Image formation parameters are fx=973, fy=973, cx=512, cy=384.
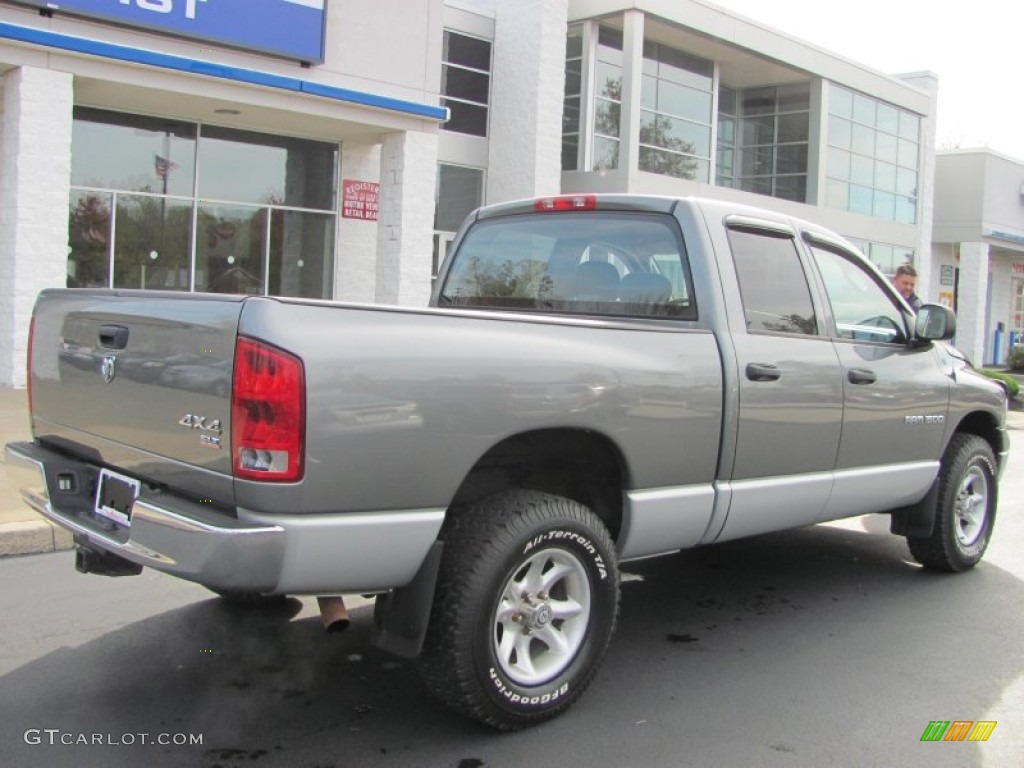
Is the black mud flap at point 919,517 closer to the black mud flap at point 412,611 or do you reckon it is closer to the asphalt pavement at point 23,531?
the black mud flap at point 412,611

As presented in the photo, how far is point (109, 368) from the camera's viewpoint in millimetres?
3408

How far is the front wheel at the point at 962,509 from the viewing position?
18.2 ft

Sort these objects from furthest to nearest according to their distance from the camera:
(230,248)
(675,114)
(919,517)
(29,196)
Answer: (675,114)
(230,248)
(29,196)
(919,517)

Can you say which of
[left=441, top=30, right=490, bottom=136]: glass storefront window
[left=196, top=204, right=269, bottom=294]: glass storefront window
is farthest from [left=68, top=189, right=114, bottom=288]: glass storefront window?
[left=441, top=30, right=490, bottom=136]: glass storefront window

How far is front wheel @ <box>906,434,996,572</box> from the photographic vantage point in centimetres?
554

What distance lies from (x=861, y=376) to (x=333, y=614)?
2828mm

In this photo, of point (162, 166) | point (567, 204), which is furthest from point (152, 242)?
point (567, 204)

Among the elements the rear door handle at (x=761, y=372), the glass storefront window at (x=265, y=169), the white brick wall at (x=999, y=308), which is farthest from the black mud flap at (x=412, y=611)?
the white brick wall at (x=999, y=308)

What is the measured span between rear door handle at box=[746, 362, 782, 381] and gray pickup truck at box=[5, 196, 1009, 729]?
0.08 ft

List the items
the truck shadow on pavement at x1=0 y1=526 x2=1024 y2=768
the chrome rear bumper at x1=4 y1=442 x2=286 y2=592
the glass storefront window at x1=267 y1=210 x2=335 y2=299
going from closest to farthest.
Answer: the chrome rear bumper at x1=4 y1=442 x2=286 y2=592 < the truck shadow on pavement at x1=0 y1=526 x2=1024 y2=768 < the glass storefront window at x1=267 y1=210 x2=335 y2=299

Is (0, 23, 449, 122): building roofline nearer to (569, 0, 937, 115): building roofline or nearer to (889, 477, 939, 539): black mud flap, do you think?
(569, 0, 937, 115): building roofline

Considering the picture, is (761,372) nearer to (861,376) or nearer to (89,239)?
(861,376)

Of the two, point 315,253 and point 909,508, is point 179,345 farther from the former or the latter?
point 315,253

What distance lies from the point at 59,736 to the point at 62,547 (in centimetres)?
280
